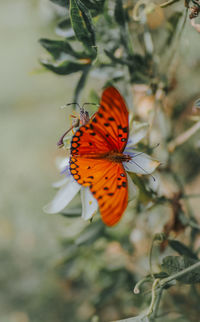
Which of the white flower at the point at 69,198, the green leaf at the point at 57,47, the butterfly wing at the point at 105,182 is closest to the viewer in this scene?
the butterfly wing at the point at 105,182

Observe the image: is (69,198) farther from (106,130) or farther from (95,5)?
(95,5)

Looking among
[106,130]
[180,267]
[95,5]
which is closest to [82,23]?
[95,5]

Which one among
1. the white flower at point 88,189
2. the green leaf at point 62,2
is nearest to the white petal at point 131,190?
the white flower at point 88,189

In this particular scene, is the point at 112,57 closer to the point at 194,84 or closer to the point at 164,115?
the point at 164,115

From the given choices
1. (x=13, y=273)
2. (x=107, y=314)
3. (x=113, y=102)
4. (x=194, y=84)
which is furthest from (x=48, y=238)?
(x=113, y=102)

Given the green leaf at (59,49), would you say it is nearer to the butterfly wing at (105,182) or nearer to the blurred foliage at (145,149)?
the blurred foliage at (145,149)

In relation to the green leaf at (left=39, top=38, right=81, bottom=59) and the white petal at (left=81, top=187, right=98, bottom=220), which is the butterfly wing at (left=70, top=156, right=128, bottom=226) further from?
the green leaf at (left=39, top=38, right=81, bottom=59)

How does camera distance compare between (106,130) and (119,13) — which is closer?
(106,130)
